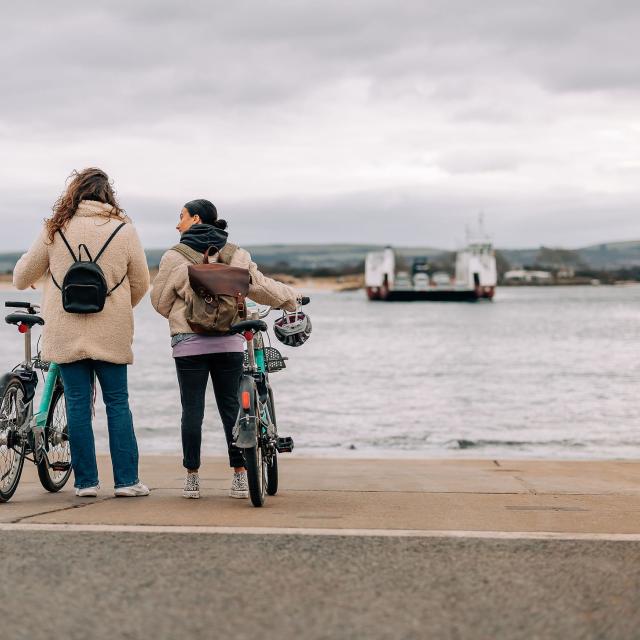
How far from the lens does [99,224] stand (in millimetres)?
6176

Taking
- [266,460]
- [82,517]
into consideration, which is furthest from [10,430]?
[266,460]

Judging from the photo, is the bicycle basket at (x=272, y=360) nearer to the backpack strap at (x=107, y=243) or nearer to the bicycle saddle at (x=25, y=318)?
the backpack strap at (x=107, y=243)

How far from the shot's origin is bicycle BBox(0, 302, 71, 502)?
612cm

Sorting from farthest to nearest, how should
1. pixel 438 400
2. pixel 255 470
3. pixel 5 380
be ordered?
1. pixel 438 400
2. pixel 5 380
3. pixel 255 470

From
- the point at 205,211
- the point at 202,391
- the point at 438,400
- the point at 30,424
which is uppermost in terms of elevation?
the point at 205,211

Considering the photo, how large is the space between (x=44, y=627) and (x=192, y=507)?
2.53m

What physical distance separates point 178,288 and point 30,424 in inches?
45.2

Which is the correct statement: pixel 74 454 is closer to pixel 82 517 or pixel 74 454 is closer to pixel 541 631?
pixel 82 517

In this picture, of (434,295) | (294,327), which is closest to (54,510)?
(294,327)

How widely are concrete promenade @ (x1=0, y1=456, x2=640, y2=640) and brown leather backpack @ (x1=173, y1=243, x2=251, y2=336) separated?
98 cm

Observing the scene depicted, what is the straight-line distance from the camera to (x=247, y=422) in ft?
19.0

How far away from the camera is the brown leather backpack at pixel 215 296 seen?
237 inches

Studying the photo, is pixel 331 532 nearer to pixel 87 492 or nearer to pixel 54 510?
pixel 54 510

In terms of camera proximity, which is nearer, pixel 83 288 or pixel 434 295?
pixel 83 288
